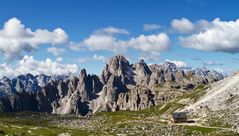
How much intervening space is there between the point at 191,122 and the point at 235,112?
1933 cm

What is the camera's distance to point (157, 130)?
157500 mm

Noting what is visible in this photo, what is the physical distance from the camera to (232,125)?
159750 millimetres

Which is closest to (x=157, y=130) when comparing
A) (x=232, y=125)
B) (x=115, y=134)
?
(x=115, y=134)

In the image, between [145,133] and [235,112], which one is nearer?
[145,133]

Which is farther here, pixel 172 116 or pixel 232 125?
pixel 172 116

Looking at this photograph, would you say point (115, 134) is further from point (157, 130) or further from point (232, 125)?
point (232, 125)

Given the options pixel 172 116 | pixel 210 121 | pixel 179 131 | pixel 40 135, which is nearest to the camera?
pixel 40 135

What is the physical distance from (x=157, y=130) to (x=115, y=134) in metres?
17.1

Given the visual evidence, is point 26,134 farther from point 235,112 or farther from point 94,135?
point 235,112

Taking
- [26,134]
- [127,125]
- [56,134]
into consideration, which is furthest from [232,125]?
[26,134]

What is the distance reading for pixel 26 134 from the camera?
477ft

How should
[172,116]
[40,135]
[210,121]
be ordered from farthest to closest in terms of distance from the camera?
[172,116] → [210,121] → [40,135]

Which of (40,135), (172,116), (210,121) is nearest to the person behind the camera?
(40,135)

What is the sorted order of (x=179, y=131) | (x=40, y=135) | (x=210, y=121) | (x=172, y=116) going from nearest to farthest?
1. (x=40, y=135)
2. (x=179, y=131)
3. (x=210, y=121)
4. (x=172, y=116)
